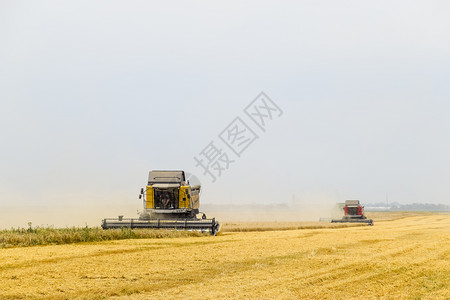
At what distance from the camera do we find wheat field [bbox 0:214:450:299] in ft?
30.1

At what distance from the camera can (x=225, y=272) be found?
1103 centimetres

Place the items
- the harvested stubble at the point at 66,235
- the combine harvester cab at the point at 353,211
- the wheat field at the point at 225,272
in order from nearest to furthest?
1. the wheat field at the point at 225,272
2. the harvested stubble at the point at 66,235
3. the combine harvester cab at the point at 353,211

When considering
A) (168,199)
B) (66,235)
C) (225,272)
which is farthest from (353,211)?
(225,272)

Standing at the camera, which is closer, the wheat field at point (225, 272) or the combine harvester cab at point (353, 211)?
the wheat field at point (225, 272)

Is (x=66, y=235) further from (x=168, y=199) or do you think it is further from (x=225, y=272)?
(x=168, y=199)

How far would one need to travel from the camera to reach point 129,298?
343 inches

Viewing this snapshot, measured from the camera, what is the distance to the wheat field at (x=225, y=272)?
918 cm

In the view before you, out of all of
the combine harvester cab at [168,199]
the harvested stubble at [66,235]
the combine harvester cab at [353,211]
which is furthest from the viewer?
the combine harvester cab at [353,211]

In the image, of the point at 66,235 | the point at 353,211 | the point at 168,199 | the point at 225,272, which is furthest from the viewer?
the point at 353,211

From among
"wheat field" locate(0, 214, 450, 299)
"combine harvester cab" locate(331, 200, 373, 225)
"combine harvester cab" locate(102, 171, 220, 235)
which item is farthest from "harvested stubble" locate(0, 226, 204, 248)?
"combine harvester cab" locate(331, 200, 373, 225)

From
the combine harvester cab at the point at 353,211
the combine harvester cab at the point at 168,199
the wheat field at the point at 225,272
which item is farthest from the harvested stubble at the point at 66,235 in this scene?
the combine harvester cab at the point at 353,211

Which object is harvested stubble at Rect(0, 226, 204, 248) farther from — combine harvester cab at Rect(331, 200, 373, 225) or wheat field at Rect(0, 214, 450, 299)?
combine harvester cab at Rect(331, 200, 373, 225)

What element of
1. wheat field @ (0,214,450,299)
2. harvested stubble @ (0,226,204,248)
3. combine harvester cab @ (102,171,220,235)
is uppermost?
combine harvester cab @ (102,171,220,235)

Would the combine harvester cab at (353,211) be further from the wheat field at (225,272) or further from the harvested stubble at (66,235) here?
the wheat field at (225,272)
